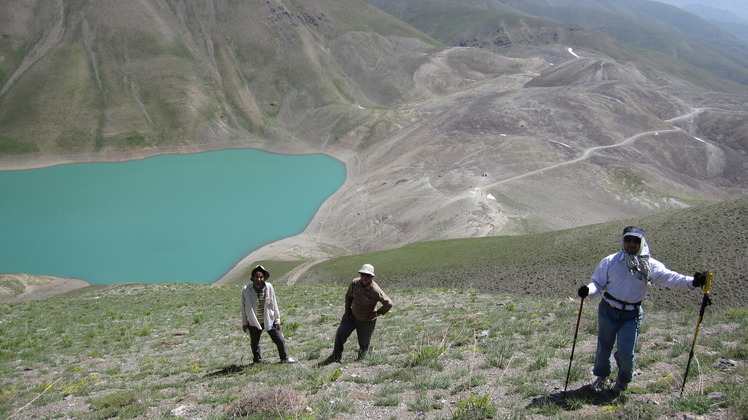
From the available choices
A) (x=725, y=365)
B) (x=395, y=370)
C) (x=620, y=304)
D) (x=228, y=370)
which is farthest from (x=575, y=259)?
(x=228, y=370)

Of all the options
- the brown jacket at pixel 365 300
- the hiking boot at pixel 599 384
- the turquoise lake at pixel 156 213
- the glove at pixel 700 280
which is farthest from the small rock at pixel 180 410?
the turquoise lake at pixel 156 213

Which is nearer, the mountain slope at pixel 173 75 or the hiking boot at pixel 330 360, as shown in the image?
the hiking boot at pixel 330 360

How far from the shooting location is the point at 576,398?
7.64 m

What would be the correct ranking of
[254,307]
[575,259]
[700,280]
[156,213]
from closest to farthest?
[700,280] → [254,307] → [575,259] → [156,213]

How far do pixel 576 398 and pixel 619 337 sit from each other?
4.18ft

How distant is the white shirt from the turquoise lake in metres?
48.3

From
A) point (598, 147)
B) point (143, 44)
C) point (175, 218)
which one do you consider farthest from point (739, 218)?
point (143, 44)

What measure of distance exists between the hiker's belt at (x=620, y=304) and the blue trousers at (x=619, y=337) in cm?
6

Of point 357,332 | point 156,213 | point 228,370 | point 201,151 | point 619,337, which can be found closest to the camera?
point 619,337

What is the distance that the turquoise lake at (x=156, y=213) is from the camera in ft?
175

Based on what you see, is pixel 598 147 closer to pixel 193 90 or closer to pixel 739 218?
pixel 739 218

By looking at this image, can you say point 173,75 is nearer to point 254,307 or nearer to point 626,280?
point 254,307

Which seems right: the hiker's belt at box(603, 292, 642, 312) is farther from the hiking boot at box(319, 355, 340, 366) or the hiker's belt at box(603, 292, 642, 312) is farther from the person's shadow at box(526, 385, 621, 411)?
the hiking boot at box(319, 355, 340, 366)

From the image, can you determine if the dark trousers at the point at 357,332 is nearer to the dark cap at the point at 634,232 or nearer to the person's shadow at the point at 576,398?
the person's shadow at the point at 576,398
